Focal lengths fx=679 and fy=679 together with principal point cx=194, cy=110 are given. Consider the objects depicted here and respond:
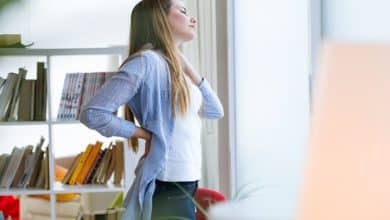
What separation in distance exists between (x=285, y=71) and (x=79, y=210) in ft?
3.72

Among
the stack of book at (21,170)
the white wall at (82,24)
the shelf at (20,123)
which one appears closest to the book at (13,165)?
the stack of book at (21,170)

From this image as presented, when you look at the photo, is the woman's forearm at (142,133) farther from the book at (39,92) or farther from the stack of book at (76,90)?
the book at (39,92)

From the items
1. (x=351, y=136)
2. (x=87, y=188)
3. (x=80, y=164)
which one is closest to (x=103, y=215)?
(x=87, y=188)

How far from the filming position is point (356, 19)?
2123 millimetres

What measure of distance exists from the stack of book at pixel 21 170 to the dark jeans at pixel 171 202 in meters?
1.03

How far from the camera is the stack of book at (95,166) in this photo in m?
2.93

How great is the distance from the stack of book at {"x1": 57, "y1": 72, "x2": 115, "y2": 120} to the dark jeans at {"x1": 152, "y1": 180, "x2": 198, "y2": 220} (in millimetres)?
937

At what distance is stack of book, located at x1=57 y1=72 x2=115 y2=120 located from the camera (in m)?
2.90

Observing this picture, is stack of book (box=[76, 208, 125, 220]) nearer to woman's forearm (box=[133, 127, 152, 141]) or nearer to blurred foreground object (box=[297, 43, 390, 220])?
woman's forearm (box=[133, 127, 152, 141])

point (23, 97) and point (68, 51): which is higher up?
point (68, 51)

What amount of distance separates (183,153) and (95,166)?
0.94 metres

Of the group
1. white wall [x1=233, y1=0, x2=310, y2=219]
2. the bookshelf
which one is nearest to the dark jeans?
white wall [x1=233, y1=0, x2=310, y2=219]

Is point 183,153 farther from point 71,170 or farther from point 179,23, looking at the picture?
point 71,170

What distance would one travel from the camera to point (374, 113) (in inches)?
23.1
